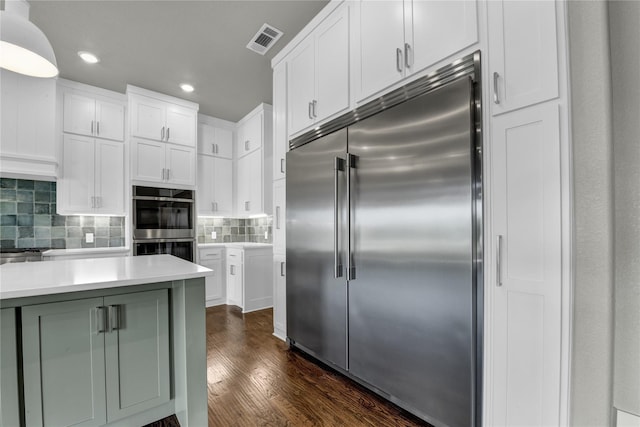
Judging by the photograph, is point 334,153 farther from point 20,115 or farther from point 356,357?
point 20,115

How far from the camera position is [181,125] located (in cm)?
419

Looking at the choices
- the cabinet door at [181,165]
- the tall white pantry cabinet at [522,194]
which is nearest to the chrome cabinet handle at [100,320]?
the tall white pantry cabinet at [522,194]

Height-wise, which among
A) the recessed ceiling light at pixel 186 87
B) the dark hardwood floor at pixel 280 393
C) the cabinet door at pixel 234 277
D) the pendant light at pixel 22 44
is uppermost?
the recessed ceiling light at pixel 186 87

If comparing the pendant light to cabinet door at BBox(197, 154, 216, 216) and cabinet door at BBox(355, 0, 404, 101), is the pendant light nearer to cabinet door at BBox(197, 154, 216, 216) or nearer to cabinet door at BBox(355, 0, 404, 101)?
cabinet door at BBox(355, 0, 404, 101)

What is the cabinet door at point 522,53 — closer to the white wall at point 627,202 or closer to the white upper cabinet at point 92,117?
the white wall at point 627,202

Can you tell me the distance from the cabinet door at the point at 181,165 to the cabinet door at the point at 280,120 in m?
1.84

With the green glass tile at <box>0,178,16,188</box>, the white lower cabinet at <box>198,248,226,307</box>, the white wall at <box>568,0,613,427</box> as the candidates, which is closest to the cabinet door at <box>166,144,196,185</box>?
the white lower cabinet at <box>198,248,226,307</box>

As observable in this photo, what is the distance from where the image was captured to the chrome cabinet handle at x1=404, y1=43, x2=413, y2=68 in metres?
1.74

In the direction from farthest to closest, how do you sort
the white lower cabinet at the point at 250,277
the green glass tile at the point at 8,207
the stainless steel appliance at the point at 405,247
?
the white lower cabinet at the point at 250,277 < the green glass tile at the point at 8,207 < the stainless steel appliance at the point at 405,247

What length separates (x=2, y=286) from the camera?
3.78ft

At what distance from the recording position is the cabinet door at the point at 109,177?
3809 millimetres

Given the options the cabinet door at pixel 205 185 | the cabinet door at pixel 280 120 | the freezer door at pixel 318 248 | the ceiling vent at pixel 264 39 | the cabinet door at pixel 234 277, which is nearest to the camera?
the freezer door at pixel 318 248

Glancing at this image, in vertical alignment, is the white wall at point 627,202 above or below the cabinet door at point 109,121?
below

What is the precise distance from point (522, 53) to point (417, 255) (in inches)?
41.6
